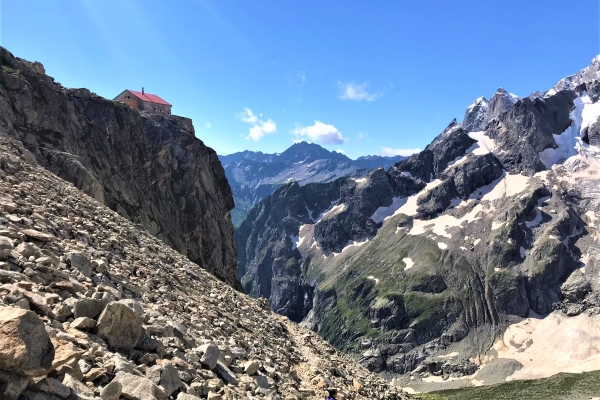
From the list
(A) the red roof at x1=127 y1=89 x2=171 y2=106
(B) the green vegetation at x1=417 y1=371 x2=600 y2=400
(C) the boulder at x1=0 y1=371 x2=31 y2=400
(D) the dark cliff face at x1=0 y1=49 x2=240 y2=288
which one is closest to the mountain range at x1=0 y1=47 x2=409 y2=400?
(C) the boulder at x1=0 y1=371 x2=31 y2=400

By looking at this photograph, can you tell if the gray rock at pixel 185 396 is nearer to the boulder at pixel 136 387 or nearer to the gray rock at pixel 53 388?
the boulder at pixel 136 387

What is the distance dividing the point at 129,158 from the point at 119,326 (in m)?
96.6

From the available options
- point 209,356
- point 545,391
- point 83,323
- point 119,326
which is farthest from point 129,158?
point 545,391

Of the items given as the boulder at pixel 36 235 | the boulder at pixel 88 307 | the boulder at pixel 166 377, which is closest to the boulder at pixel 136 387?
the boulder at pixel 166 377

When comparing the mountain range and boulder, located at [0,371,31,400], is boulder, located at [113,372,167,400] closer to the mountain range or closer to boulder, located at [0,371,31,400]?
the mountain range

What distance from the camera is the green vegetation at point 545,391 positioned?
167 m

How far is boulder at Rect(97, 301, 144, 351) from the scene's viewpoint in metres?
11.8

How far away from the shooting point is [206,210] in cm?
11750

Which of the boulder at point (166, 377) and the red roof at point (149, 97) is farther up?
the red roof at point (149, 97)

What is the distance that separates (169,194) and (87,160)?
32.0m

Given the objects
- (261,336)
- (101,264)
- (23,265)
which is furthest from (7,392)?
(261,336)

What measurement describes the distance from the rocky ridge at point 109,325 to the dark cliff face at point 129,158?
37.8m

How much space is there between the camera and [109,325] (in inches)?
467

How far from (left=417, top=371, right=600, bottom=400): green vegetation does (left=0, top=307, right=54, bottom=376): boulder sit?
179058mm
